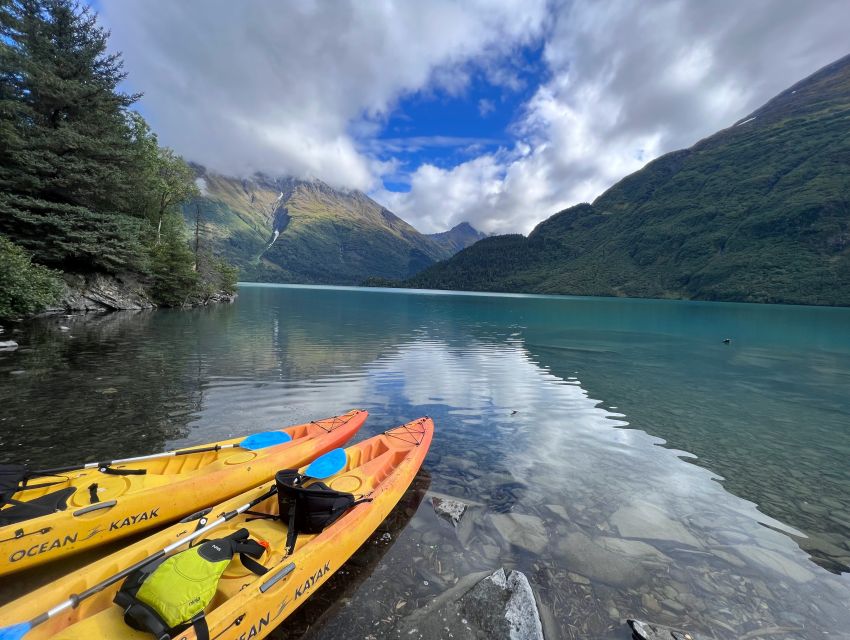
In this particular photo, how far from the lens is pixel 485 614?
18.7 ft

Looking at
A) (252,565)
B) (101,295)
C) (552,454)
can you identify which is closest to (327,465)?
(252,565)

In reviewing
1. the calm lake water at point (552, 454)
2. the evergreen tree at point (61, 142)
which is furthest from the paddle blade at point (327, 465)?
the evergreen tree at point (61, 142)

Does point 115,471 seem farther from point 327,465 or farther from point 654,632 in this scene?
point 654,632

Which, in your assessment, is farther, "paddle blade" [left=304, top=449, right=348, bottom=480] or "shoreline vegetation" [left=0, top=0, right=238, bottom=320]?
"shoreline vegetation" [left=0, top=0, right=238, bottom=320]

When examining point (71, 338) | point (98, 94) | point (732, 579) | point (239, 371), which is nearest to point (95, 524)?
point (732, 579)

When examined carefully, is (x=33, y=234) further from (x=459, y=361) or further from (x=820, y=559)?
(x=820, y=559)

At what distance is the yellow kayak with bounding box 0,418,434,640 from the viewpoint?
4098 millimetres

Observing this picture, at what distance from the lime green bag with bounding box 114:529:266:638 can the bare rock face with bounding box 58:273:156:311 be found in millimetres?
44166

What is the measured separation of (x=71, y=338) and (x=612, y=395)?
3367 centimetres

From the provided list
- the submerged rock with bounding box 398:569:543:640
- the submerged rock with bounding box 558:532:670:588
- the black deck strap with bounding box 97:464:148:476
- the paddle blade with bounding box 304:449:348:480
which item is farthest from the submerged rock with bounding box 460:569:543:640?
the black deck strap with bounding box 97:464:148:476

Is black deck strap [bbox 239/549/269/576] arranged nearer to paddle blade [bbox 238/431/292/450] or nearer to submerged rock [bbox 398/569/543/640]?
submerged rock [bbox 398/569/543/640]

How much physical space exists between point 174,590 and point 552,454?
10.4 meters

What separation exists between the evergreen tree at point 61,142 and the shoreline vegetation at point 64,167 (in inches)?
3.2

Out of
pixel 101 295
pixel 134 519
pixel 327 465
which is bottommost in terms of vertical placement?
pixel 134 519
